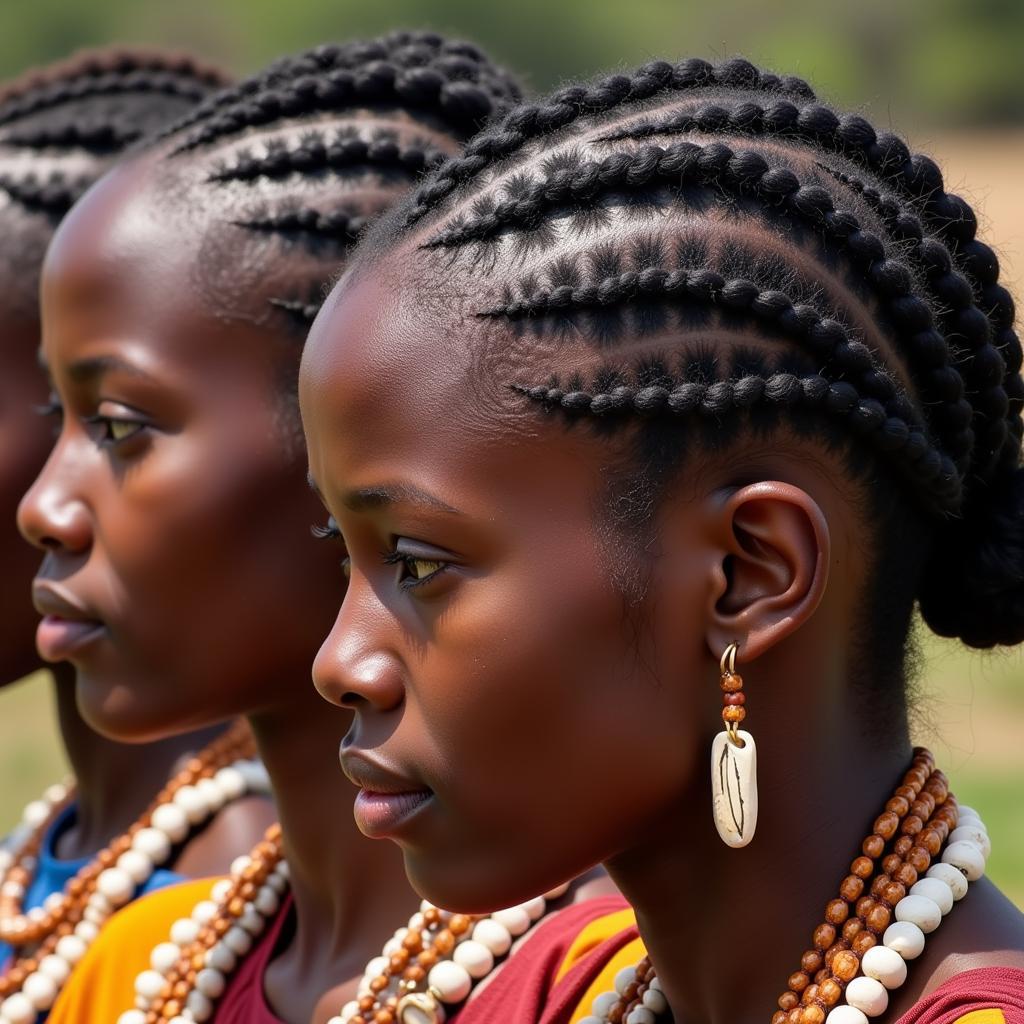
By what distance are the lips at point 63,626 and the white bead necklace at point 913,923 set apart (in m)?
1.46

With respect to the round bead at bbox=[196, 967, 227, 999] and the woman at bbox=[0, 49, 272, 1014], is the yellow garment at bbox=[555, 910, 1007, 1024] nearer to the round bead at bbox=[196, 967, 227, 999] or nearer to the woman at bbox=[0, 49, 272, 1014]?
the round bead at bbox=[196, 967, 227, 999]

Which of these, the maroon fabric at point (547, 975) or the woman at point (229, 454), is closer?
the maroon fabric at point (547, 975)

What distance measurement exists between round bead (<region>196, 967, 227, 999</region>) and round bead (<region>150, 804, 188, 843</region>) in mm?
489

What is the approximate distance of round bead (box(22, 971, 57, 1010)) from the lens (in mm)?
3590

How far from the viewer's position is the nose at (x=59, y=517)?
10.1 feet

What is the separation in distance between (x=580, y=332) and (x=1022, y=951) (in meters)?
0.88

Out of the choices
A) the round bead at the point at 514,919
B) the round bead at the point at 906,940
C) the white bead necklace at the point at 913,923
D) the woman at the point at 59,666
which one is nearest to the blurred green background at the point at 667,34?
the woman at the point at 59,666

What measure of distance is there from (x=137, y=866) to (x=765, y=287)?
6.60 ft

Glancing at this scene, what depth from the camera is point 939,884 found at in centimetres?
221

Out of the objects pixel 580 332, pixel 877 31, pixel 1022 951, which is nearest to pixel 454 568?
pixel 580 332

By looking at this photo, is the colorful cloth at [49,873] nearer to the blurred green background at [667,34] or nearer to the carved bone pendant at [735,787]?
the carved bone pendant at [735,787]

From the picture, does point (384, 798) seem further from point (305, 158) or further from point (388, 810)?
point (305, 158)

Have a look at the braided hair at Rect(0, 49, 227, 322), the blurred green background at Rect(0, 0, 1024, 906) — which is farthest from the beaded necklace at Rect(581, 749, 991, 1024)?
the blurred green background at Rect(0, 0, 1024, 906)

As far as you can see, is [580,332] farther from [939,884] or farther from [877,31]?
[877,31]
